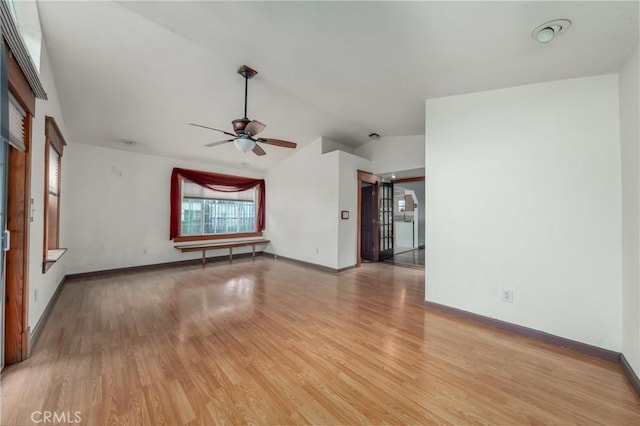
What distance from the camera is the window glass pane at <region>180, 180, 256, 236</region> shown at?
581 centimetres

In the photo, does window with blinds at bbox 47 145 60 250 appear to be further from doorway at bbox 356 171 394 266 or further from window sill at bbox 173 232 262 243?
doorway at bbox 356 171 394 266

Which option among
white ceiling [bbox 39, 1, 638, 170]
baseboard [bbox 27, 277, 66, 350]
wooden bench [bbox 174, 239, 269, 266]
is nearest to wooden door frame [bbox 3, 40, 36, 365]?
baseboard [bbox 27, 277, 66, 350]

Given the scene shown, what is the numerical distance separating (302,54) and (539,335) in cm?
370

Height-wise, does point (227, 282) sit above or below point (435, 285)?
below

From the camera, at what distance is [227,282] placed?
14.0 ft

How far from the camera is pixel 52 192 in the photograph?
10.6 feet

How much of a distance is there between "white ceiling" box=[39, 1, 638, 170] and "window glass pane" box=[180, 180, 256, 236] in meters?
2.15

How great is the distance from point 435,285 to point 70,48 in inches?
191

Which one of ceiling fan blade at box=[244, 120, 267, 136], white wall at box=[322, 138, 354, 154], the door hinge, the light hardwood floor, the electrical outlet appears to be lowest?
the light hardwood floor

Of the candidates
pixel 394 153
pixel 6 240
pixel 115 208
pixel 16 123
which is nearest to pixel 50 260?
pixel 6 240

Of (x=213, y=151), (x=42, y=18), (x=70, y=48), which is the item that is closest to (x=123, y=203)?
(x=213, y=151)

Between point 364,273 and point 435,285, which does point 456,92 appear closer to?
point 435,285

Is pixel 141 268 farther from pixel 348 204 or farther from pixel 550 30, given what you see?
pixel 550 30

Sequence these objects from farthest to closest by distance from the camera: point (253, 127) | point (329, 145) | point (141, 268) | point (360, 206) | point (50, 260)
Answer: point (360, 206)
point (329, 145)
point (141, 268)
point (253, 127)
point (50, 260)
